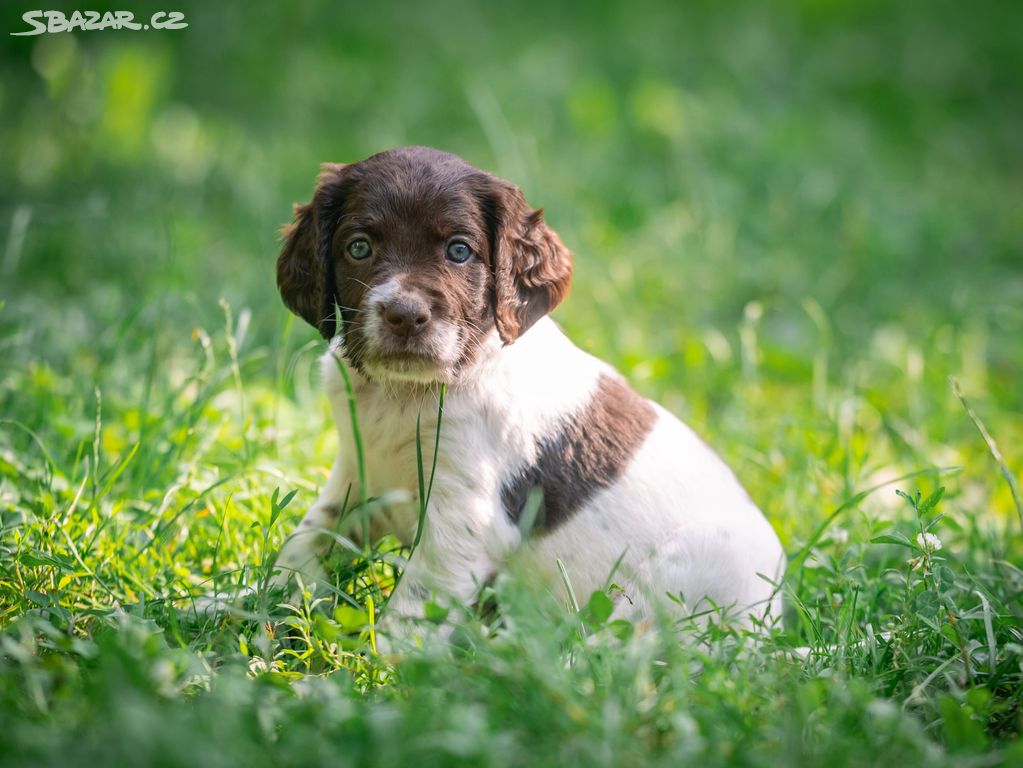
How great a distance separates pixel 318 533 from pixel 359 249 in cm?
99

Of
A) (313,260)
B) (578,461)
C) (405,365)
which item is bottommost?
(578,461)

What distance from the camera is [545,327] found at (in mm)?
3867

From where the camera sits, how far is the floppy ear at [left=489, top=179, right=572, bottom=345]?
3.53m

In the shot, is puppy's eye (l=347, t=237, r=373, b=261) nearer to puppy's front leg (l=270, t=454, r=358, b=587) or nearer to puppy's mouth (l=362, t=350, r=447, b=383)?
puppy's mouth (l=362, t=350, r=447, b=383)

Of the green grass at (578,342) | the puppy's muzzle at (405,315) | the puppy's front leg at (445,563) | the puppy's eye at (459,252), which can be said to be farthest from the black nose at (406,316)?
the green grass at (578,342)

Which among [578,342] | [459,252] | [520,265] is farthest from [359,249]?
[578,342]

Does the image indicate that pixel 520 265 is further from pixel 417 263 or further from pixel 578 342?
pixel 578 342

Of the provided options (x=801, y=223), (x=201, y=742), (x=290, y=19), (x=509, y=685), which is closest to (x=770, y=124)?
(x=801, y=223)

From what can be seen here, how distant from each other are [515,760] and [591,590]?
3.93 feet

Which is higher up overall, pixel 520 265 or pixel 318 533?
pixel 520 265

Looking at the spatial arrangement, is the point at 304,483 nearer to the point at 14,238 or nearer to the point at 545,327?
the point at 545,327

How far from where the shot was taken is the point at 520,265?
359cm

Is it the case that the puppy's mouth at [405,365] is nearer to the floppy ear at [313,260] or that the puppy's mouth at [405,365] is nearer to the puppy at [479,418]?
the puppy at [479,418]

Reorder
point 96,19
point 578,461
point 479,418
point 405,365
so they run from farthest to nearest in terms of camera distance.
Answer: point 96,19, point 578,461, point 479,418, point 405,365
